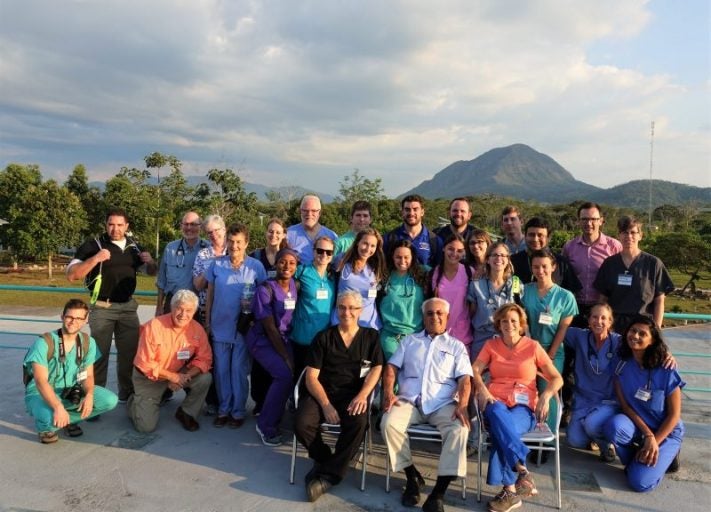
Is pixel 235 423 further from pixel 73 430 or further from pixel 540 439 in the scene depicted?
pixel 540 439

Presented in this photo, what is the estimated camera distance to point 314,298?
3836 mm

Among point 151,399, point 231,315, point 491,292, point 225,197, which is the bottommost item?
point 151,399

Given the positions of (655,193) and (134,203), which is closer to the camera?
Answer: (134,203)

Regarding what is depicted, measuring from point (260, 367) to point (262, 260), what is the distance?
3.17 ft

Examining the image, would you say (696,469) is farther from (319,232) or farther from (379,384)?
(319,232)

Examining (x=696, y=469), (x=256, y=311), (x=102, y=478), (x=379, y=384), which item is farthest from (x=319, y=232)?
(x=696, y=469)

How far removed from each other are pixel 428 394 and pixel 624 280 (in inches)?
80.8

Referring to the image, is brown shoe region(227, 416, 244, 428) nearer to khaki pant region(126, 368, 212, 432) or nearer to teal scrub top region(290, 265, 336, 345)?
khaki pant region(126, 368, 212, 432)

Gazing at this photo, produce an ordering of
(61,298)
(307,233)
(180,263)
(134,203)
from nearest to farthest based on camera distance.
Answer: (180,263)
(307,233)
(61,298)
(134,203)

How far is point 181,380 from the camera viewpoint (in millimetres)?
3986

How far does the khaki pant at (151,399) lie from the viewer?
395 centimetres

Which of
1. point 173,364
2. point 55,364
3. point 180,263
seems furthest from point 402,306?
point 55,364

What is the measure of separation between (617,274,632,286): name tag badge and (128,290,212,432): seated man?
11.6ft

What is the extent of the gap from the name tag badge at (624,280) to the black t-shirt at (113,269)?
14.1 feet
